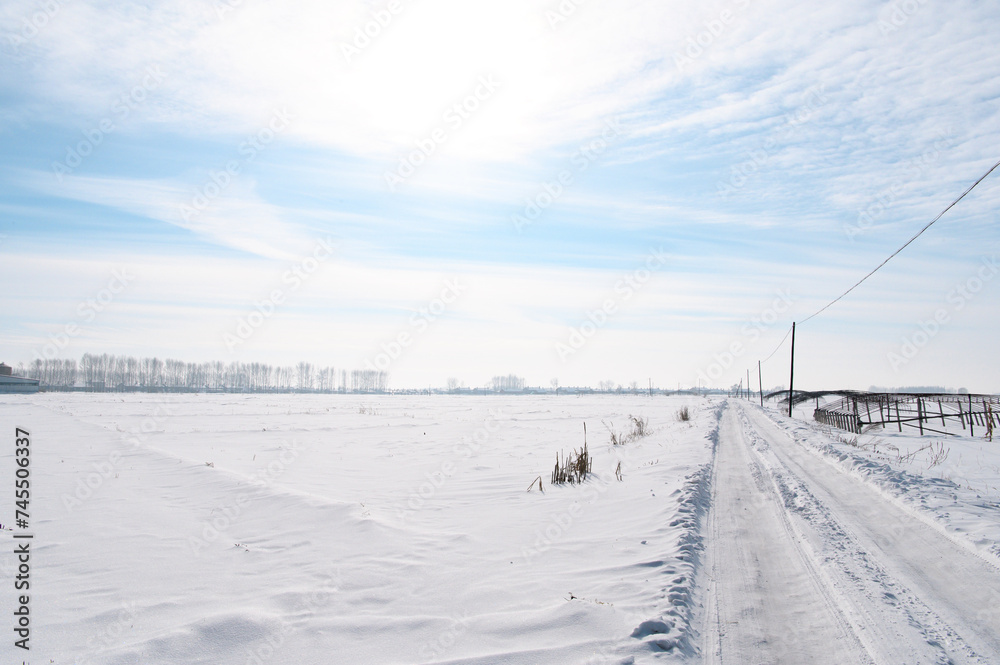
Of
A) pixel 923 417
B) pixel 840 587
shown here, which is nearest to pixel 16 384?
pixel 840 587

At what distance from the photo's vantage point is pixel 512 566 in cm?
604

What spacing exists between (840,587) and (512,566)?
3314mm

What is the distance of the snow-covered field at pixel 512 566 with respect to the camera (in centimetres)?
412

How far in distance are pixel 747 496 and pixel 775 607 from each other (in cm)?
514

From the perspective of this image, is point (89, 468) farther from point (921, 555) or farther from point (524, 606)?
point (921, 555)

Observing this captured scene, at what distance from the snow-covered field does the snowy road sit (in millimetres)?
28

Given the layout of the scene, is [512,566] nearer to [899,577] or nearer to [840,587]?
[840,587]

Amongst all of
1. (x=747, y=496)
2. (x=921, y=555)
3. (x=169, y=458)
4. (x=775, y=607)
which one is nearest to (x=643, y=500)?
(x=747, y=496)

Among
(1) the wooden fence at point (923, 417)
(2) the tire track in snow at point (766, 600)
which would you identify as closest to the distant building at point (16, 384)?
(2) the tire track in snow at point (766, 600)

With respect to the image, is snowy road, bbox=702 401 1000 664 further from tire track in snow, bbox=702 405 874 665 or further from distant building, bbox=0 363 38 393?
distant building, bbox=0 363 38 393

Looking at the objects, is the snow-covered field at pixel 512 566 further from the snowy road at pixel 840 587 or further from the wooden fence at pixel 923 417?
the wooden fence at pixel 923 417

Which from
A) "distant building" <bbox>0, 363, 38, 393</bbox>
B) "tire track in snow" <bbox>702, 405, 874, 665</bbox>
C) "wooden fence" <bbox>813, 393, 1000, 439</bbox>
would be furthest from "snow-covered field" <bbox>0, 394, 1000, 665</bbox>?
"distant building" <bbox>0, 363, 38, 393</bbox>

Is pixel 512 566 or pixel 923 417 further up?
pixel 512 566

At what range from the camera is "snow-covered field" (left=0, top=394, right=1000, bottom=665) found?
4.12 meters
